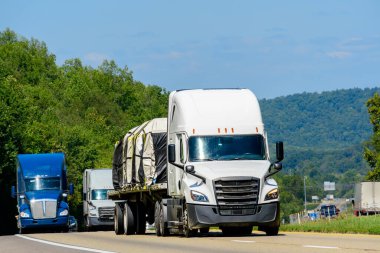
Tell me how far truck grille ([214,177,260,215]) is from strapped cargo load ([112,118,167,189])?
5.20m

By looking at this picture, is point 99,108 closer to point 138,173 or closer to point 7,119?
point 7,119

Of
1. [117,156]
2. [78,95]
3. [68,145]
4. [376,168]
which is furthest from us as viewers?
[78,95]

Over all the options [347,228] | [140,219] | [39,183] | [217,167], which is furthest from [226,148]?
[39,183]

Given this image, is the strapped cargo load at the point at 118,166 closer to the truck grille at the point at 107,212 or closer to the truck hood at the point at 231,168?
the truck hood at the point at 231,168

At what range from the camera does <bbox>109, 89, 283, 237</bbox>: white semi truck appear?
29109mm

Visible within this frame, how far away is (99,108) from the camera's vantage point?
496 feet

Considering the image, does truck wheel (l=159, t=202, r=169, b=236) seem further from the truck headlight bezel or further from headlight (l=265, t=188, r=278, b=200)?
the truck headlight bezel

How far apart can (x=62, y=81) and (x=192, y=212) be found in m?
128

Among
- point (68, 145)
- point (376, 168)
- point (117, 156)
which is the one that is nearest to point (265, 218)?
point (117, 156)

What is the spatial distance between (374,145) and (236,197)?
257 ft

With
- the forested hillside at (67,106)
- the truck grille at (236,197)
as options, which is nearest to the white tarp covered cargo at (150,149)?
the truck grille at (236,197)

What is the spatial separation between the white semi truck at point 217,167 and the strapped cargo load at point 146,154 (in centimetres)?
179

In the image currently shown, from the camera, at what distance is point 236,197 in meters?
29.1

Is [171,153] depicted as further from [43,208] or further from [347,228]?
[43,208]
